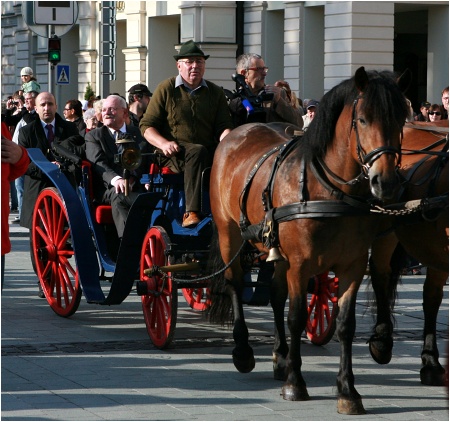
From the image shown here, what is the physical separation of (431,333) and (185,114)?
261cm

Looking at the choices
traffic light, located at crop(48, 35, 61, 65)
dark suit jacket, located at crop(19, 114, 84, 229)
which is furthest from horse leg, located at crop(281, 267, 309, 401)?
traffic light, located at crop(48, 35, 61, 65)

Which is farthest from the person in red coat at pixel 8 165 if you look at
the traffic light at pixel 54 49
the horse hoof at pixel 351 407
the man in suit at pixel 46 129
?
the traffic light at pixel 54 49

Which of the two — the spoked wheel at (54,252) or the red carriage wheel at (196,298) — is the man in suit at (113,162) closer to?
the spoked wheel at (54,252)

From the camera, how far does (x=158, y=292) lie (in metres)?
9.16

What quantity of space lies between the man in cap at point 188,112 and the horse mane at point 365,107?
6.89 ft

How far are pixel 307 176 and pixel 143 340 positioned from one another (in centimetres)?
266

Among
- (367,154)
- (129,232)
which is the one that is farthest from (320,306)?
(367,154)

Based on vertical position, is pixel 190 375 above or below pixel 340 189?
below

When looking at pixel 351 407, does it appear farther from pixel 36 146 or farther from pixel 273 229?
pixel 36 146

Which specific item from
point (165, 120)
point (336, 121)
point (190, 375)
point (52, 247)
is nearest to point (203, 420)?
point (190, 375)

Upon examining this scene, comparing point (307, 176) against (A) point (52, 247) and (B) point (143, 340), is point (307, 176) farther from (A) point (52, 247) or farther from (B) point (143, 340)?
(A) point (52, 247)

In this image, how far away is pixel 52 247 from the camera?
10781mm

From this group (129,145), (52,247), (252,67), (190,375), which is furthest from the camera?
(52,247)

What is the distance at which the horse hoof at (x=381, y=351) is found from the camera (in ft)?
27.3
